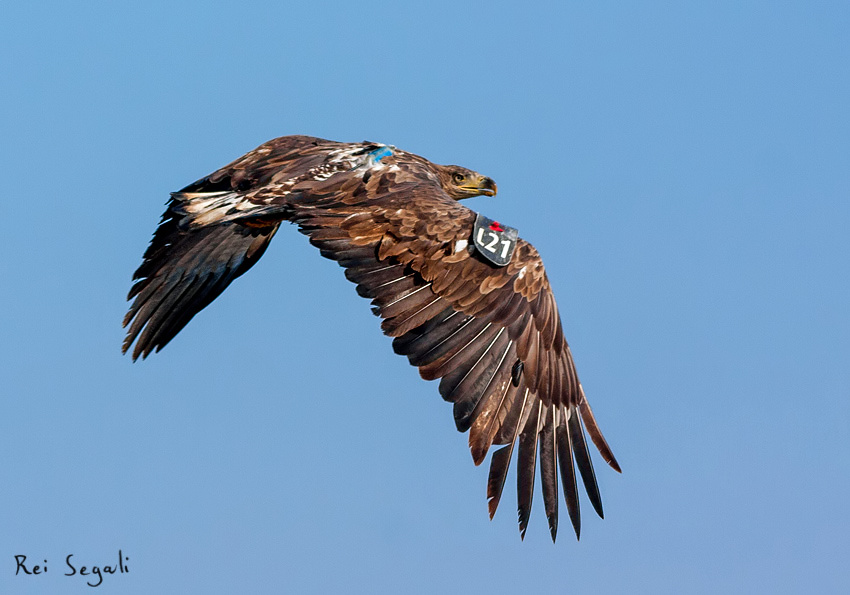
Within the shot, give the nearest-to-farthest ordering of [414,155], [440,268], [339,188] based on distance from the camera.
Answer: [440,268]
[339,188]
[414,155]

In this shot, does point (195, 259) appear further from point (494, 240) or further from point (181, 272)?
point (494, 240)

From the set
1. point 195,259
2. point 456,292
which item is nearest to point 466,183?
point 195,259

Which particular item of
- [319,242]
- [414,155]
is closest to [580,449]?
[319,242]

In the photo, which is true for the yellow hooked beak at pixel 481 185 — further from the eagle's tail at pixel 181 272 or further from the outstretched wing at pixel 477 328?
the outstretched wing at pixel 477 328

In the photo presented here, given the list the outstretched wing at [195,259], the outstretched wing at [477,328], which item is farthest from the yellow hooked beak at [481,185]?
the outstretched wing at [477,328]

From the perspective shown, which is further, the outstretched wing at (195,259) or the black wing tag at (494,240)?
the outstretched wing at (195,259)

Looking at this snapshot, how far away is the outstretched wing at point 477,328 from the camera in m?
9.85

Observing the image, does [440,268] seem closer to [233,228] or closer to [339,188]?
[339,188]

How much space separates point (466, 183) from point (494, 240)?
141 inches

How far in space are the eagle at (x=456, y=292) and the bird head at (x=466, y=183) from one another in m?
1.92

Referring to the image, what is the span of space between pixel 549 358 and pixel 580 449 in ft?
2.85

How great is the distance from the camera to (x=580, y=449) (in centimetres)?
1002

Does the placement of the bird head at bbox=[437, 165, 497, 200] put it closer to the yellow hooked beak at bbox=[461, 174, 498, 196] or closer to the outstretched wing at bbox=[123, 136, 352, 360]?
the yellow hooked beak at bbox=[461, 174, 498, 196]

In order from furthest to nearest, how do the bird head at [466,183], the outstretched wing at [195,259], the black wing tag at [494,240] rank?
1. the bird head at [466,183]
2. the outstretched wing at [195,259]
3. the black wing tag at [494,240]
